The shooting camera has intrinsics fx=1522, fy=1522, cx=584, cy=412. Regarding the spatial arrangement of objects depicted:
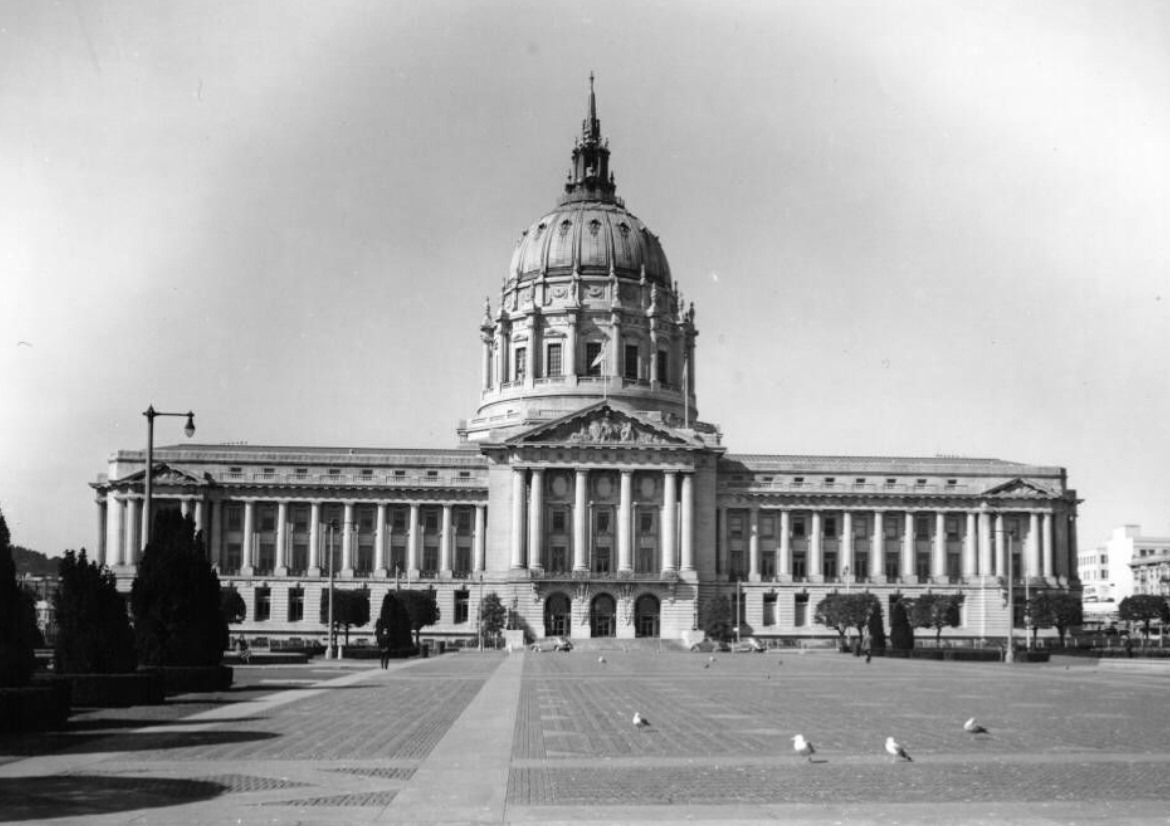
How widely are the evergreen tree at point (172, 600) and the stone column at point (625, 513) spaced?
322ft

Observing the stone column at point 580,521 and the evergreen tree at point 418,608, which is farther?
the stone column at point 580,521

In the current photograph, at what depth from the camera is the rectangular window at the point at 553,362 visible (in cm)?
17388

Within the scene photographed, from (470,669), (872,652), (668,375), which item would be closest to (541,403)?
(668,375)

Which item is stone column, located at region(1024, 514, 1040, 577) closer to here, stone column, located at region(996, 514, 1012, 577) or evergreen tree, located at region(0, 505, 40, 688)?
stone column, located at region(996, 514, 1012, 577)

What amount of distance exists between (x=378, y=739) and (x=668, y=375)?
14389 cm

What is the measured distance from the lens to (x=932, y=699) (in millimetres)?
51125

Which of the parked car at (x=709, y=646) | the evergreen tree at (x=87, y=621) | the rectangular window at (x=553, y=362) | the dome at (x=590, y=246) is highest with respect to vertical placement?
the dome at (x=590, y=246)

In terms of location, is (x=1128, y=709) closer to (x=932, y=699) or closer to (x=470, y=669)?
(x=932, y=699)

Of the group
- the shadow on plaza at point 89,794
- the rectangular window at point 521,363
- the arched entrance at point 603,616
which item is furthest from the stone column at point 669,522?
the shadow on plaza at point 89,794

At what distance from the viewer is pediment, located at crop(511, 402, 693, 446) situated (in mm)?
152125

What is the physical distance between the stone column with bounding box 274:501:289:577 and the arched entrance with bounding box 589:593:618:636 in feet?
106

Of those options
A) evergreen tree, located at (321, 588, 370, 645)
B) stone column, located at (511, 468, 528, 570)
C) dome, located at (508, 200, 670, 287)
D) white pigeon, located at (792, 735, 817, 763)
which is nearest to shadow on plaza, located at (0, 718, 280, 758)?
white pigeon, located at (792, 735, 817, 763)

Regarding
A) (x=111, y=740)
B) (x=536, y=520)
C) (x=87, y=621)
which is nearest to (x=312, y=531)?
(x=536, y=520)

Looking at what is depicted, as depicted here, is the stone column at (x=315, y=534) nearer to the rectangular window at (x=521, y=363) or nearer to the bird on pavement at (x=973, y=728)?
the rectangular window at (x=521, y=363)
